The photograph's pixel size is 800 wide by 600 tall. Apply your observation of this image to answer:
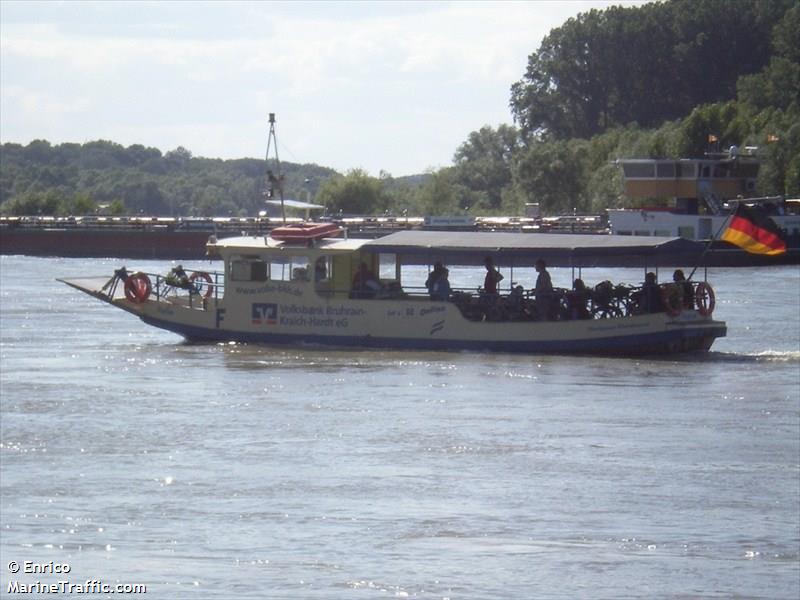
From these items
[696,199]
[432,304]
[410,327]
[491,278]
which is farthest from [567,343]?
[696,199]

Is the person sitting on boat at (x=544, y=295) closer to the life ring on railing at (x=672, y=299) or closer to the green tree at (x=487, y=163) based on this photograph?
the life ring on railing at (x=672, y=299)

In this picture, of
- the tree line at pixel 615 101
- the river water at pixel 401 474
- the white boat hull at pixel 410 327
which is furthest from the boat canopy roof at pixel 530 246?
the tree line at pixel 615 101

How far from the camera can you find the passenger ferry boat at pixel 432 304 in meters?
30.4

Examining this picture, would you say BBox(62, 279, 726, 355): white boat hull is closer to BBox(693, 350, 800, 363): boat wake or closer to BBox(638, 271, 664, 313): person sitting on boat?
BBox(638, 271, 664, 313): person sitting on boat

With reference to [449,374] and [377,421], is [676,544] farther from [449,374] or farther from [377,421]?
[449,374]

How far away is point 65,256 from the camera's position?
8600 cm

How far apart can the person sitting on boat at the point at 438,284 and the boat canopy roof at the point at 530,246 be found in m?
0.41

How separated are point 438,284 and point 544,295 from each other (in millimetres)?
2040

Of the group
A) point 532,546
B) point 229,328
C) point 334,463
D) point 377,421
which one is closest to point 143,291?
point 229,328

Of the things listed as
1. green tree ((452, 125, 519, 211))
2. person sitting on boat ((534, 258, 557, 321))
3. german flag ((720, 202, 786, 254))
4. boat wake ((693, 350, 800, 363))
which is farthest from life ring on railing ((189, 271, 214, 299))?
green tree ((452, 125, 519, 211))

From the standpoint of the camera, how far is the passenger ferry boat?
3042cm

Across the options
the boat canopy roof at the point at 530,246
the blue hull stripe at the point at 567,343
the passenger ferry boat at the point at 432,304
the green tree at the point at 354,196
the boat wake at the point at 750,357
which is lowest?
the boat wake at the point at 750,357

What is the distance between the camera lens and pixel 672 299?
30.3 m

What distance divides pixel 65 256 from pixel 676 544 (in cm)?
7332
